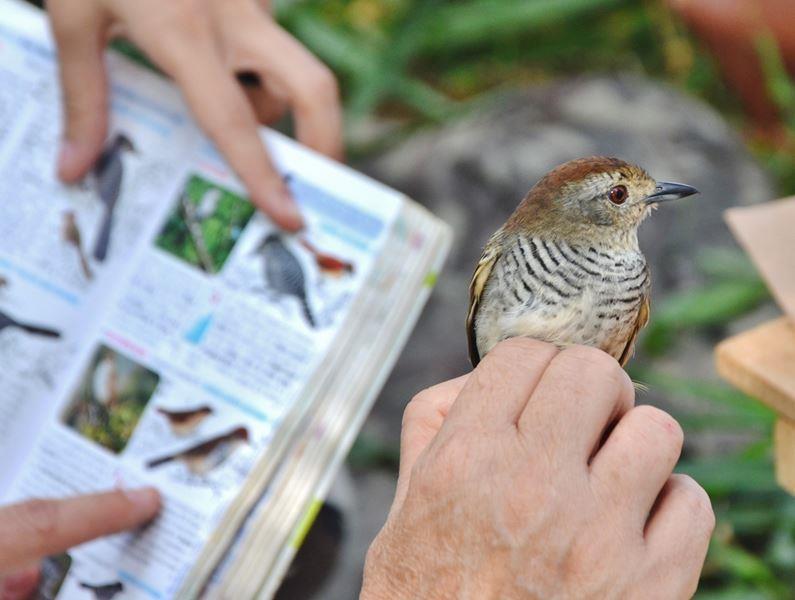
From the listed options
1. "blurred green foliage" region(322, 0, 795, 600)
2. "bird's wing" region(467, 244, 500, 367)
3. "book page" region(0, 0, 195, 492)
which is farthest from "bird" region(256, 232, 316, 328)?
"blurred green foliage" region(322, 0, 795, 600)

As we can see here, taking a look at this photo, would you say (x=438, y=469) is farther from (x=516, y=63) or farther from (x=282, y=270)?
(x=516, y=63)

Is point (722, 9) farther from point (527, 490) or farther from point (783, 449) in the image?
point (527, 490)

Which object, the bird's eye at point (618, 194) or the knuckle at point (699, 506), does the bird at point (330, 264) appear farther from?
the knuckle at point (699, 506)

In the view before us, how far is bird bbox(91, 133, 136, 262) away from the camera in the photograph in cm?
227

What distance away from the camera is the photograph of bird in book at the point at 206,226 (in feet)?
7.27

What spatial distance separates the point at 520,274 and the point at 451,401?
0.76 ft

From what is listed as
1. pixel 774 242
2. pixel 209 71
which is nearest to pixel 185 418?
pixel 209 71

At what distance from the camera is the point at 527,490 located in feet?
4.19

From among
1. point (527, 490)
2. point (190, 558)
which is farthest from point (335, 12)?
point (527, 490)

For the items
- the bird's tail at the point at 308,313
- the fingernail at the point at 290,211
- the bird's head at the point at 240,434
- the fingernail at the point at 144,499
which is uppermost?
the fingernail at the point at 290,211

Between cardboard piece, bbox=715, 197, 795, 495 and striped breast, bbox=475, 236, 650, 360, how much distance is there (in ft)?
1.44

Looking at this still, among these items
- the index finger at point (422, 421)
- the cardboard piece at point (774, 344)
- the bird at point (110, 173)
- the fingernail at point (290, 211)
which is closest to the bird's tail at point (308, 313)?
the fingernail at point (290, 211)

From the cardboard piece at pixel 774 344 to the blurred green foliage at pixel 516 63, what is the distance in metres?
0.93

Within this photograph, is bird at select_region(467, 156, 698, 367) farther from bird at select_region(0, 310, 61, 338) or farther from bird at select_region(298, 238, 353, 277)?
bird at select_region(0, 310, 61, 338)
